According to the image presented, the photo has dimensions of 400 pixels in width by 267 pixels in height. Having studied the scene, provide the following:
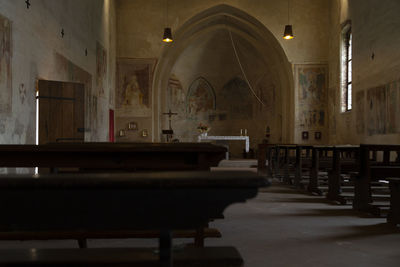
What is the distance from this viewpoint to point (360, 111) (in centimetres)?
1376

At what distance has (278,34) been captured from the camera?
17.4 metres

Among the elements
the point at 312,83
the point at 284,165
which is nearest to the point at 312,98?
the point at 312,83

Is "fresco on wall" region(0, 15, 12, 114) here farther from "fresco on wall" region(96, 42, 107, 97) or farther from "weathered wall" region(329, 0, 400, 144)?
"weathered wall" region(329, 0, 400, 144)

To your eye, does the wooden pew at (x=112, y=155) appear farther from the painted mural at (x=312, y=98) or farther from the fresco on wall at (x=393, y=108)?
the painted mural at (x=312, y=98)

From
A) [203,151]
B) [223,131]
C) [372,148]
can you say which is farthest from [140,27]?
[203,151]

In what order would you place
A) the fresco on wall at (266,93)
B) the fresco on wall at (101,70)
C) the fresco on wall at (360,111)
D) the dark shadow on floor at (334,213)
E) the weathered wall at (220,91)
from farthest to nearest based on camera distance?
the weathered wall at (220,91) < the fresco on wall at (266,93) < the fresco on wall at (101,70) < the fresco on wall at (360,111) < the dark shadow on floor at (334,213)

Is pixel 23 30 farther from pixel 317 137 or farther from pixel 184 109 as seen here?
pixel 184 109

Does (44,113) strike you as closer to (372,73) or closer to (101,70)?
(101,70)

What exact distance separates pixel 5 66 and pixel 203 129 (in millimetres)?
10754

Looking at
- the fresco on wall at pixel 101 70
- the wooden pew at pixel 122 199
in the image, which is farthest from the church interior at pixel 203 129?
the fresco on wall at pixel 101 70

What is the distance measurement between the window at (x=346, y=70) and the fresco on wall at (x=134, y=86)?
7718 millimetres

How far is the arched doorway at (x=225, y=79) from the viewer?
59.3ft

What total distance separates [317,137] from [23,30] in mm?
12753

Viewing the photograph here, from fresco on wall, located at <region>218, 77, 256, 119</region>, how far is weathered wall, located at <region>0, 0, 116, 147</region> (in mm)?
8275
